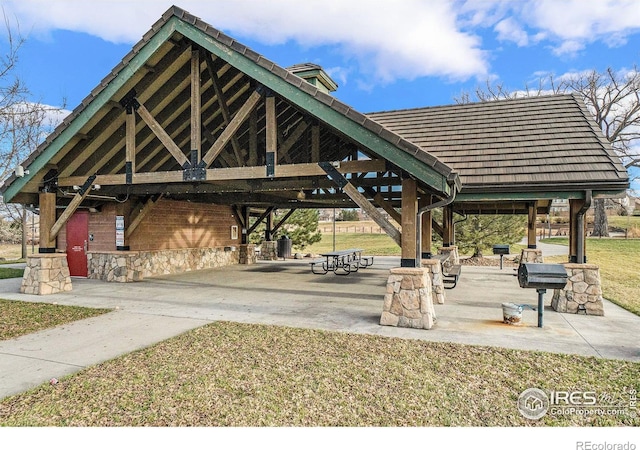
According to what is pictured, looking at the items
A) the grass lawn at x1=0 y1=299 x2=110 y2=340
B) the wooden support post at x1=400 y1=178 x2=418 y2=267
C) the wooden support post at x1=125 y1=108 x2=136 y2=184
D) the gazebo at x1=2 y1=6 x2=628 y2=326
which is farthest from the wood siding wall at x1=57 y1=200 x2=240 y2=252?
the wooden support post at x1=400 y1=178 x2=418 y2=267

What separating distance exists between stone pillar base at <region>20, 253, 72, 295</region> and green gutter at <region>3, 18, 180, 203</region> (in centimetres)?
170

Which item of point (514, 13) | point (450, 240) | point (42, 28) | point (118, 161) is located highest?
point (42, 28)

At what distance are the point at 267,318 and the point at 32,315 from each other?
4.28 metres

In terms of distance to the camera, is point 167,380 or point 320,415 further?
point 167,380

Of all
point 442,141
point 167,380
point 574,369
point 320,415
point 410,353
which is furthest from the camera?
point 442,141

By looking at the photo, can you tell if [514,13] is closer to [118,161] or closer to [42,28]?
[118,161]

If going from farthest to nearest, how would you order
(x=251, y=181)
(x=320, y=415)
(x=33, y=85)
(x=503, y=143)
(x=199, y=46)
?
(x=33, y=85) < (x=503, y=143) < (x=251, y=181) < (x=199, y=46) < (x=320, y=415)

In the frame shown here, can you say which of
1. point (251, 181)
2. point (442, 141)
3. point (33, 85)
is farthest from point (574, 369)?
point (33, 85)

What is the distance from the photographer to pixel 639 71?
25.9 meters

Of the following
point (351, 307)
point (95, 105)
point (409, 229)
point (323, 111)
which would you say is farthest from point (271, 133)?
point (95, 105)

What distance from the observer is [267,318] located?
6773 mm

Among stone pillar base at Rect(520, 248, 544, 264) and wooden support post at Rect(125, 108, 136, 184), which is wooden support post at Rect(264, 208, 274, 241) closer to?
wooden support post at Rect(125, 108, 136, 184)

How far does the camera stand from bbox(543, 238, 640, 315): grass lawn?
28.5ft

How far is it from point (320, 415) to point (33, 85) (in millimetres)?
15469
